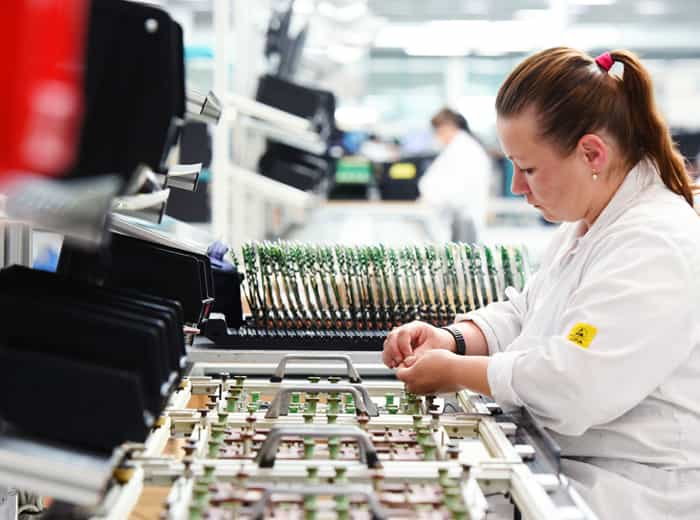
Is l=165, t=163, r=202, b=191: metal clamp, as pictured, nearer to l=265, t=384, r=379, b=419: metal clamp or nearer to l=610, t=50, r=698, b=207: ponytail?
l=265, t=384, r=379, b=419: metal clamp

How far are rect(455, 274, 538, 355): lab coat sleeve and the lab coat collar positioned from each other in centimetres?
35

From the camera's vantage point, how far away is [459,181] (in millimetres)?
6309

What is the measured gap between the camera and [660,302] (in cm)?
139

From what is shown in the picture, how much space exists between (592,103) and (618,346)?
0.46m

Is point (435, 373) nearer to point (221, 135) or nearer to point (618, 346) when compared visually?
point (618, 346)

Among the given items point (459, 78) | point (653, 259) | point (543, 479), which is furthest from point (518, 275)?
point (459, 78)

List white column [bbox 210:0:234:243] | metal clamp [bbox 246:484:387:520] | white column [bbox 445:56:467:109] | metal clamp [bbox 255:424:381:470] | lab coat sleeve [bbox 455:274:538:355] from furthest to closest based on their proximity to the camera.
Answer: white column [bbox 445:56:467:109] < white column [bbox 210:0:234:243] < lab coat sleeve [bbox 455:274:538:355] < metal clamp [bbox 255:424:381:470] < metal clamp [bbox 246:484:387:520]

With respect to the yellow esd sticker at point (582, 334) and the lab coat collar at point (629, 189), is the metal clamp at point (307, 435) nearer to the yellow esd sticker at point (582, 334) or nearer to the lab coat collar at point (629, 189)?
the yellow esd sticker at point (582, 334)

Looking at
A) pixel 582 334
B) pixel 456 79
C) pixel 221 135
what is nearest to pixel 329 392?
pixel 582 334

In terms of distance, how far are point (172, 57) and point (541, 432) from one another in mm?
869

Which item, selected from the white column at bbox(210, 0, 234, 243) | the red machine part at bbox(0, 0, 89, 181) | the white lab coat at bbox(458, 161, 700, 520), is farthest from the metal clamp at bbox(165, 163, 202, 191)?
the white column at bbox(210, 0, 234, 243)

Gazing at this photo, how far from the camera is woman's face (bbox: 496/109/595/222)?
1561 mm

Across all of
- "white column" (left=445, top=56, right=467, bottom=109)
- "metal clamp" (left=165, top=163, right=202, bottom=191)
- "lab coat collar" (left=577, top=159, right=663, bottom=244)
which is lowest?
"white column" (left=445, top=56, right=467, bottom=109)

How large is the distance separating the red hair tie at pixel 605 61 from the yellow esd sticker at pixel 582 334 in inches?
19.9
